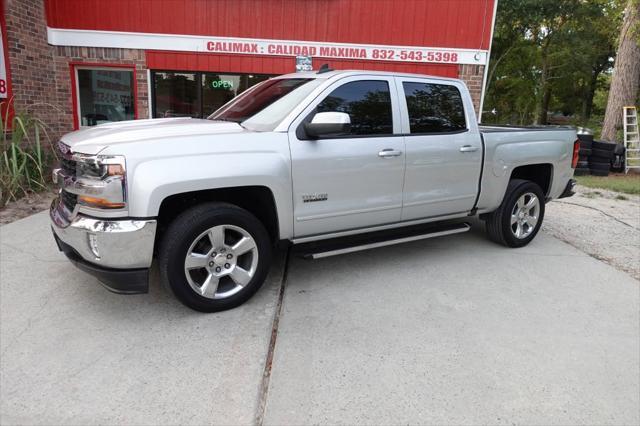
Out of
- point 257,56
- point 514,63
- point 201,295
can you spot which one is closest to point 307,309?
point 201,295

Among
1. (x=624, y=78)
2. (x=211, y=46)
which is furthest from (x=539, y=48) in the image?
(x=211, y=46)

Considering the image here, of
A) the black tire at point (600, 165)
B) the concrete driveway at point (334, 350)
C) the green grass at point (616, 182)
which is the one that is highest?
the black tire at point (600, 165)

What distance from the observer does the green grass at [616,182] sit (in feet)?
31.6

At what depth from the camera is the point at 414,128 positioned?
14.3ft

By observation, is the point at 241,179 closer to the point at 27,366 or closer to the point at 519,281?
the point at 27,366

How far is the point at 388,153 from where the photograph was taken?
13.4 ft

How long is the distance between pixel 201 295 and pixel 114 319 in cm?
68

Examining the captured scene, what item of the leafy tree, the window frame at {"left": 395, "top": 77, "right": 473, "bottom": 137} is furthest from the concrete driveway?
the leafy tree

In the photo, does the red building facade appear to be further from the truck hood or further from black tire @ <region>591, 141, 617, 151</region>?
the truck hood

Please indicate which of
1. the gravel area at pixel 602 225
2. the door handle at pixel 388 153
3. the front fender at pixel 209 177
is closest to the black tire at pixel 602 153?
the gravel area at pixel 602 225

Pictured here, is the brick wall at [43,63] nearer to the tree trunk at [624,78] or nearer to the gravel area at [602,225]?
the gravel area at [602,225]

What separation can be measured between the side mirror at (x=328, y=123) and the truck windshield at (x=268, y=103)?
0.34 meters

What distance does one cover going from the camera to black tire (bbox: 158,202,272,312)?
126 inches

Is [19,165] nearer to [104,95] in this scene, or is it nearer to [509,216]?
[104,95]
